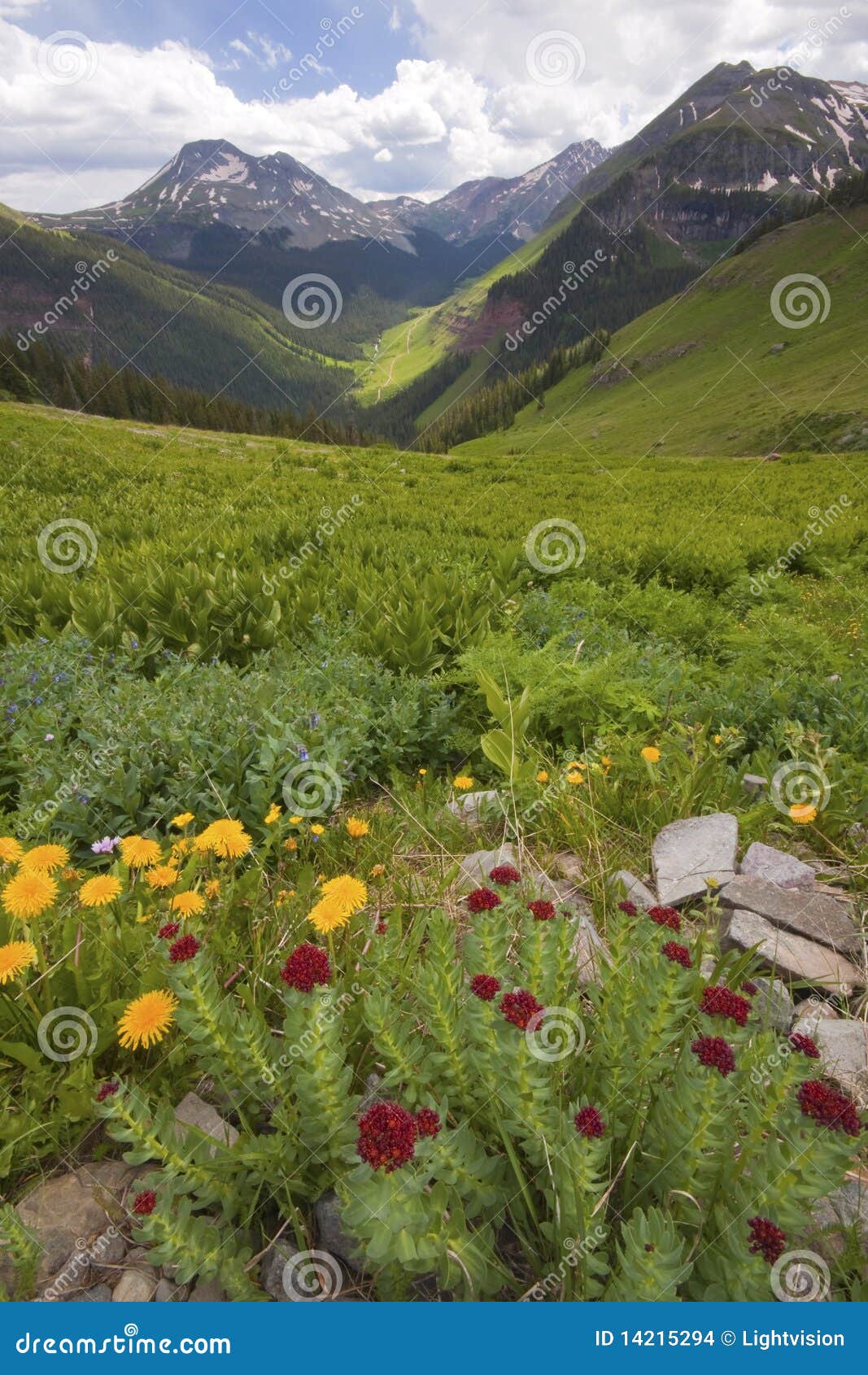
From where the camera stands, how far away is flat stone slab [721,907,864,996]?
249 centimetres

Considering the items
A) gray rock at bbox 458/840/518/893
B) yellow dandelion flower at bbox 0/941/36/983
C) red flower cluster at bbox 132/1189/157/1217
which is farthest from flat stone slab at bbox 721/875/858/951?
yellow dandelion flower at bbox 0/941/36/983

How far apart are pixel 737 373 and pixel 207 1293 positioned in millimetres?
105860

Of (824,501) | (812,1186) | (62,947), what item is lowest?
(62,947)

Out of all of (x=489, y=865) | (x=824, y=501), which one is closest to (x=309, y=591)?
(x=489, y=865)

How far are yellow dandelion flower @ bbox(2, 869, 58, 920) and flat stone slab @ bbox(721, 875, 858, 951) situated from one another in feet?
8.89

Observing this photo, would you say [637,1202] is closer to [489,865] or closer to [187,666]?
[489,865]

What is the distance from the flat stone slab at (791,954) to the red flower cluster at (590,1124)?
4.13ft

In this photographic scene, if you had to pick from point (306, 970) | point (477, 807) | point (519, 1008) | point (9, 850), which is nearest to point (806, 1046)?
point (519, 1008)

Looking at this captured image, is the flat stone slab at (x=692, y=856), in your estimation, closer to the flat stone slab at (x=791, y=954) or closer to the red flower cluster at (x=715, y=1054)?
the flat stone slab at (x=791, y=954)

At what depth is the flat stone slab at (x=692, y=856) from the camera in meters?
2.96

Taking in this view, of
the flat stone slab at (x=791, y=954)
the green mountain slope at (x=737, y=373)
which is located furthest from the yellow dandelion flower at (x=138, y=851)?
the green mountain slope at (x=737, y=373)

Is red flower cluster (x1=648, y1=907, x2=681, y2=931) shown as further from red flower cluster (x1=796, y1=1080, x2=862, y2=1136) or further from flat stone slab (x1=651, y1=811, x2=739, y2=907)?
flat stone slab (x1=651, y1=811, x2=739, y2=907)

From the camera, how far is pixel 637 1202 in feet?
5.57

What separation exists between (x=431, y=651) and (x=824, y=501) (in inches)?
616
